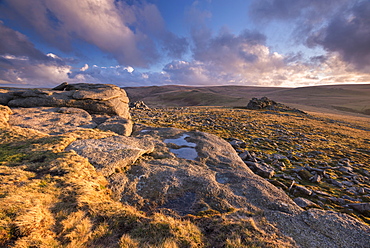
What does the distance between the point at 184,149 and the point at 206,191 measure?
202 inches

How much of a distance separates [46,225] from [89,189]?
1.85 metres

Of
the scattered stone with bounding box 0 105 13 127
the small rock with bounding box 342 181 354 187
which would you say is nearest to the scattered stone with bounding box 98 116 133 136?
the scattered stone with bounding box 0 105 13 127

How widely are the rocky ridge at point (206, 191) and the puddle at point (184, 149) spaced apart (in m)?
0.07

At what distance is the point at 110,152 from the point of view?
9.03 metres

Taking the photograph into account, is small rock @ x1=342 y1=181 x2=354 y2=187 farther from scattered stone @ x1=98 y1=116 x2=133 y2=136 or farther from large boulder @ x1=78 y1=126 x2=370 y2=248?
scattered stone @ x1=98 y1=116 x2=133 y2=136

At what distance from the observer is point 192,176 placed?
27.7 ft

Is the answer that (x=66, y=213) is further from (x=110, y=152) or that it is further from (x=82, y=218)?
(x=110, y=152)

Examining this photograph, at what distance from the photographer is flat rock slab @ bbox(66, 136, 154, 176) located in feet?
26.8

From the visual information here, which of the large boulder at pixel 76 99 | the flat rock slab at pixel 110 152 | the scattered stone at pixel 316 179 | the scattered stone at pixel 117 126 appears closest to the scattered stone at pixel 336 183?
the scattered stone at pixel 316 179

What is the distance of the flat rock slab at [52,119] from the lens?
12156 millimetres

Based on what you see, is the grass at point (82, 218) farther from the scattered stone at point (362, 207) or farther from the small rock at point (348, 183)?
the small rock at point (348, 183)

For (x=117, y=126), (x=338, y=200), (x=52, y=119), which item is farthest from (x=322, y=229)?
(x=52, y=119)

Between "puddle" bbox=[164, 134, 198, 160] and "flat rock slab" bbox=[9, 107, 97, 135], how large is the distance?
25.2 feet

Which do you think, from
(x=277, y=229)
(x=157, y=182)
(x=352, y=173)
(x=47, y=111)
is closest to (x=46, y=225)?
(x=157, y=182)
